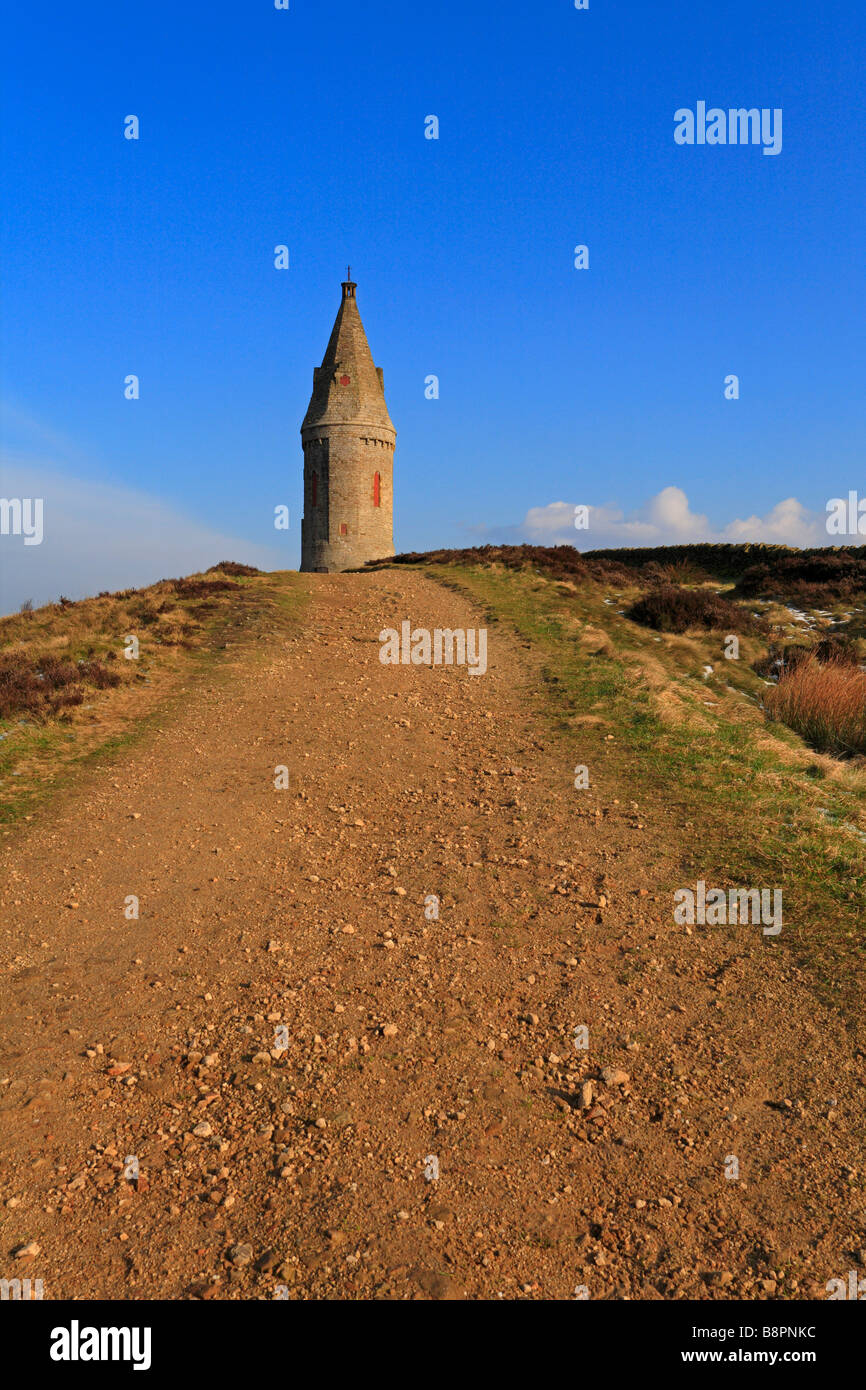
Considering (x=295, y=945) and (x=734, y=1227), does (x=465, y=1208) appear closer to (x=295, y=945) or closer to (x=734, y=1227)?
(x=734, y=1227)

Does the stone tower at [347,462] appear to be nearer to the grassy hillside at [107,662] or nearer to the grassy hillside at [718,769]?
the grassy hillside at [107,662]

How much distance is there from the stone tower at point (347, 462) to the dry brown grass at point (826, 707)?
3044 cm

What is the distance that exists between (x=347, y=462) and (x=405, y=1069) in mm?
40296

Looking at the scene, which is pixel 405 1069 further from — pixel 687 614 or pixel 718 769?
pixel 687 614

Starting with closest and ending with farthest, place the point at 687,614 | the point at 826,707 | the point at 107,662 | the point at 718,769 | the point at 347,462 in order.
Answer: the point at 718,769 → the point at 826,707 → the point at 107,662 → the point at 687,614 → the point at 347,462

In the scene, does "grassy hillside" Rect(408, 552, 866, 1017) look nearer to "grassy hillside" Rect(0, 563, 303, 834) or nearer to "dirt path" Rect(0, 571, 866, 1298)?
"dirt path" Rect(0, 571, 866, 1298)

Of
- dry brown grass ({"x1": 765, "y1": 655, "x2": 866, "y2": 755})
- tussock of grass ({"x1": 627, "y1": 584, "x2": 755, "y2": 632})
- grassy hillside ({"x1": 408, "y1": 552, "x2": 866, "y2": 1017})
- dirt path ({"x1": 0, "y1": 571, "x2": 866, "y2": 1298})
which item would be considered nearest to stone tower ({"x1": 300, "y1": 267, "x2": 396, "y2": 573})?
tussock of grass ({"x1": 627, "y1": 584, "x2": 755, "y2": 632})

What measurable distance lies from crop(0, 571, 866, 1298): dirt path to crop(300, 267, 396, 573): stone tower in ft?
113

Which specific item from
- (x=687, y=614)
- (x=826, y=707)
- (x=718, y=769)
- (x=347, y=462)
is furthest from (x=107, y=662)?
(x=347, y=462)

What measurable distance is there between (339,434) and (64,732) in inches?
1284

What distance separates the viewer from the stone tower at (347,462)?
140ft

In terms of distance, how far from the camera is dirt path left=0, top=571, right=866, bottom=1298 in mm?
4027

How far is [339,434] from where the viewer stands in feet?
139

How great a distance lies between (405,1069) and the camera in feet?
17.4
